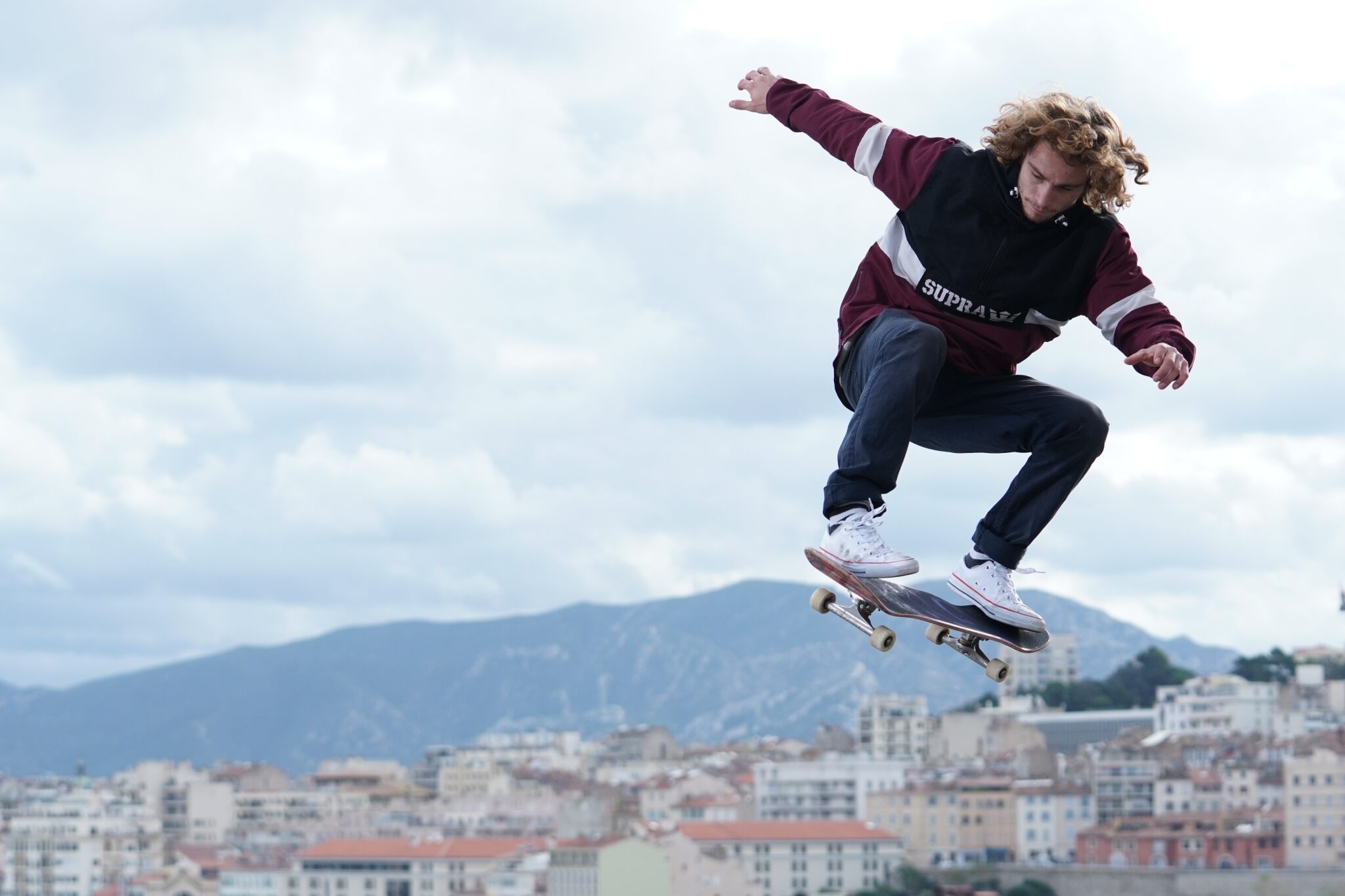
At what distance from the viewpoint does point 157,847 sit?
162 meters

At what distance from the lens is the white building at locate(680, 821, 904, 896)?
419 ft

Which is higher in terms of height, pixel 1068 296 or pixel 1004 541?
pixel 1068 296

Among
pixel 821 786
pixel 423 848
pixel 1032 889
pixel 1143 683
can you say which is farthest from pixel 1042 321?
pixel 1143 683

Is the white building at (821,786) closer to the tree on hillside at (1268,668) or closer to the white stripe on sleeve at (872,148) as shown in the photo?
the tree on hillside at (1268,668)

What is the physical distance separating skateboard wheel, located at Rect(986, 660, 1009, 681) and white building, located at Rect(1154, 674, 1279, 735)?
155 m

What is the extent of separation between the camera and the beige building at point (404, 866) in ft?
442

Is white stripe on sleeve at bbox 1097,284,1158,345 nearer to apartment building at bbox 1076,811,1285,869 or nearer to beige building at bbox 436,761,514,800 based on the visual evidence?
apartment building at bbox 1076,811,1285,869

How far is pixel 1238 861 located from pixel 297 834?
255 feet

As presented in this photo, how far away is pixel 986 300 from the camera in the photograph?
10055 mm

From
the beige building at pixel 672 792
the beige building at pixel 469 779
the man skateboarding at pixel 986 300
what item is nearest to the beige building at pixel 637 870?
the beige building at pixel 672 792

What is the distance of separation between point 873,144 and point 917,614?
2161mm

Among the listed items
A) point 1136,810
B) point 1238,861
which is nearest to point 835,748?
point 1136,810

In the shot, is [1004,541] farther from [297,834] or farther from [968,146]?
[297,834]

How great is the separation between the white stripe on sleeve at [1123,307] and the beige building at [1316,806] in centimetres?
11541
